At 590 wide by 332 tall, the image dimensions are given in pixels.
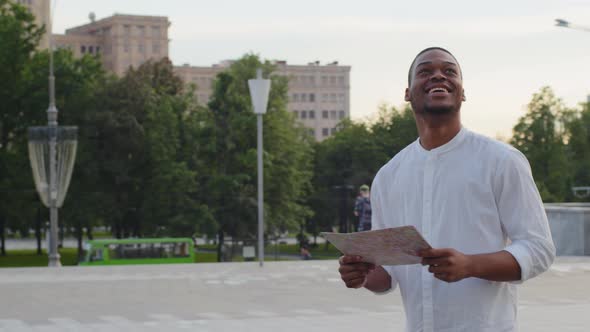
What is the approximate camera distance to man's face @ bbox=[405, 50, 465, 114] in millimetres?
3809

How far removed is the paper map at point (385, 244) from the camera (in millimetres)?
3439

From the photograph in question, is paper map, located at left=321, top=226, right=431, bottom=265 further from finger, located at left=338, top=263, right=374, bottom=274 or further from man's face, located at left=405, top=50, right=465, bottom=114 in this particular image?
man's face, located at left=405, top=50, right=465, bottom=114

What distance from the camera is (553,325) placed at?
527 inches

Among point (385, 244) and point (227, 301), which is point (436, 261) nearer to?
point (385, 244)

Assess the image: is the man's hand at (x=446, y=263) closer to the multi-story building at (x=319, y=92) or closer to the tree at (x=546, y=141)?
the tree at (x=546, y=141)

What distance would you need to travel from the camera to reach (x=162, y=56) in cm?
18750

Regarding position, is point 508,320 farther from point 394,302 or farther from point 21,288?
point 21,288

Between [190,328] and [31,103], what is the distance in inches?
1763

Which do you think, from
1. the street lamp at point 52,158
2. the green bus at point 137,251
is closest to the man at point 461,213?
the street lamp at point 52,158

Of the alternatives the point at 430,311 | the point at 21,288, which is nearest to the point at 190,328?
the point at 21,288

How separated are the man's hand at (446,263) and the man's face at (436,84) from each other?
55 cm

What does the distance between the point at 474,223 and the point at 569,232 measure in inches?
932

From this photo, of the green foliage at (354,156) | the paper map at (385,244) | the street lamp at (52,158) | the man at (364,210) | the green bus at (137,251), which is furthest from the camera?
the green foliage at (354,156)

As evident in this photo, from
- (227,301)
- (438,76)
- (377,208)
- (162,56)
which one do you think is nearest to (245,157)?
(227,301)
